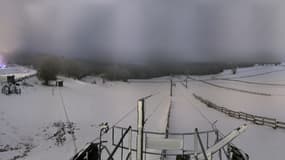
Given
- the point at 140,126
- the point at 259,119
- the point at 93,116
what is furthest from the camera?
the point at 93,116

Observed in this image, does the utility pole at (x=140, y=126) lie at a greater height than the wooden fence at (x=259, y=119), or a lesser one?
greater

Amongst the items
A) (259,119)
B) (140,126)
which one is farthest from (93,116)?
(140,126)

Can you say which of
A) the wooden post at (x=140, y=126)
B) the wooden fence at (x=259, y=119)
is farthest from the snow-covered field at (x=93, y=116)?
the wooden post at (x=140, y=126)

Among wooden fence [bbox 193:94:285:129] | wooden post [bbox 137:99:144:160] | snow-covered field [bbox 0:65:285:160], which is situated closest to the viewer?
wooden post [bbox 137:99:144:160]

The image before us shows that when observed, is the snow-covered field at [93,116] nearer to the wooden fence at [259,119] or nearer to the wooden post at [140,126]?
the wooden fence at [259,119]

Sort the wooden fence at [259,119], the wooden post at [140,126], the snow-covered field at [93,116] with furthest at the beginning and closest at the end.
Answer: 1. the wooden fence at [259,119]
2. the snow-covered field at [93,116]
3. the wooden post at [140,126]

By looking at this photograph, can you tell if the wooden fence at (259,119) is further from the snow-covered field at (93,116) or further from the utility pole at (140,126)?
the utility pole at (140,126)

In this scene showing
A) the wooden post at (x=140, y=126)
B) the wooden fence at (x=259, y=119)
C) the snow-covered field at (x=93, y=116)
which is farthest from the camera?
the wooden fence at (x=259, y=119)

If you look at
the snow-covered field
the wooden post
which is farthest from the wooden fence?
the wooden post

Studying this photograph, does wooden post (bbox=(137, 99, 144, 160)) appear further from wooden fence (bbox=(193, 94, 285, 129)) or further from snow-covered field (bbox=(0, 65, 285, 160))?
wooden fence (bbox=(193, 94, 285, 129))

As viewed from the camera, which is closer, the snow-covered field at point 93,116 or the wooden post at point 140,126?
the wooden post at point 140,126

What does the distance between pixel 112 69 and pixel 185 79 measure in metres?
8.96

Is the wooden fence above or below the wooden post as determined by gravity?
below

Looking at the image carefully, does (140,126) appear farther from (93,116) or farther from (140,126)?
(93,116)
